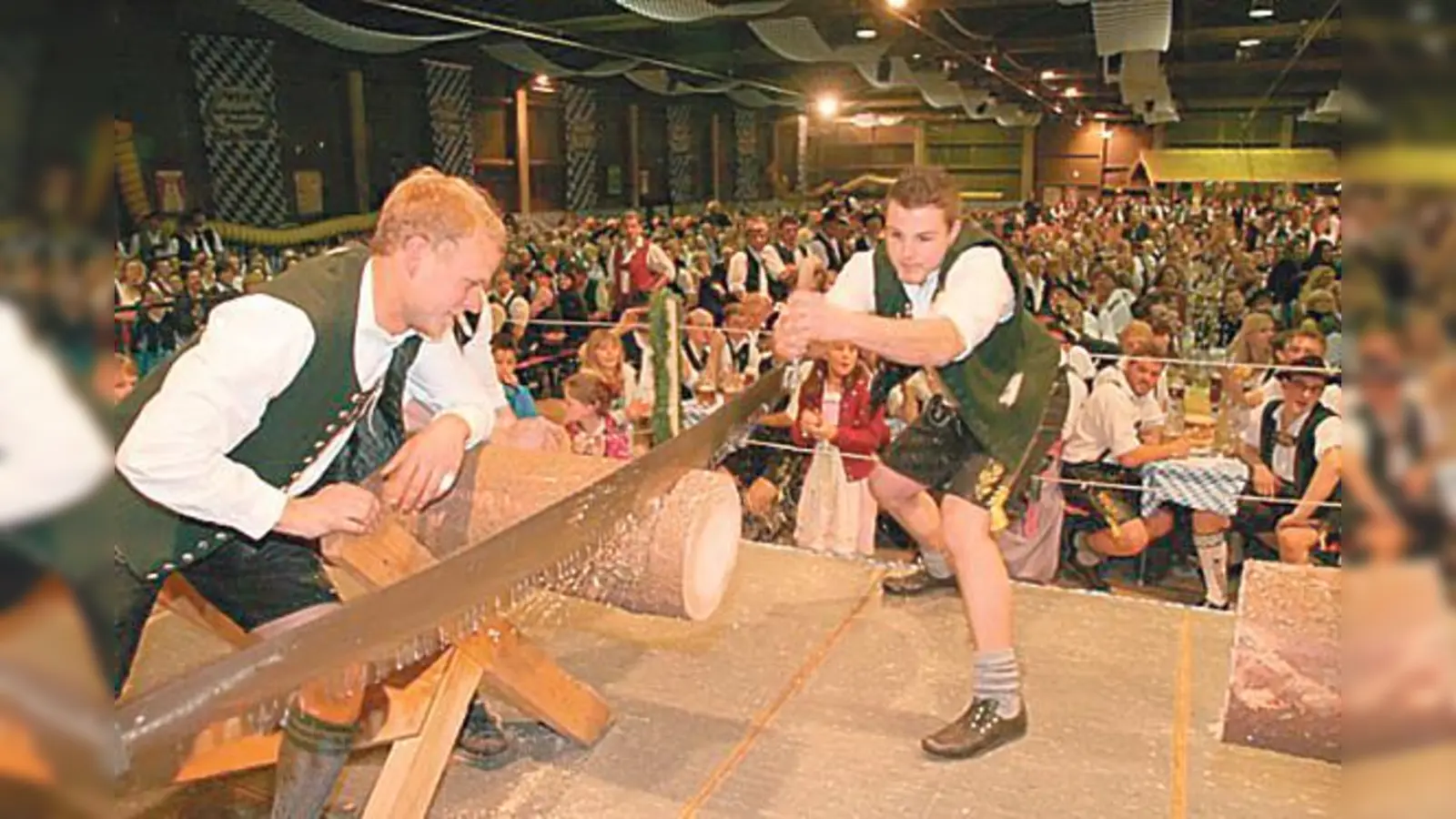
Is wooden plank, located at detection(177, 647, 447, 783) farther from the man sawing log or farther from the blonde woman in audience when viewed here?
the blonde woman in audience

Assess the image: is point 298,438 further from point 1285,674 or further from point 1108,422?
point 1108,422

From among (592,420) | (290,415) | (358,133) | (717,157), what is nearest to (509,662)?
(290,415)

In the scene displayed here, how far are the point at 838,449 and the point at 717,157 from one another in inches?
613

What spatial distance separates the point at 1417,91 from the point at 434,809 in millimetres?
2167

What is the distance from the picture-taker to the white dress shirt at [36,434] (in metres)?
0.32

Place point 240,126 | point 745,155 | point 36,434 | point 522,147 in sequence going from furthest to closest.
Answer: point 745,155, point 522,147, point 240,126, point 36,434

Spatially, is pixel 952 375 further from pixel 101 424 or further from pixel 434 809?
pixel 101 424

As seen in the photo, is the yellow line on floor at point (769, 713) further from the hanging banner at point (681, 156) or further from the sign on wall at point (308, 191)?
the hanging banner at point (681, 156)

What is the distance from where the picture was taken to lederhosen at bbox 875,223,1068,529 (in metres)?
2.31

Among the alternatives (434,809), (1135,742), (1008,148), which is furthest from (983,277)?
(1008,148)

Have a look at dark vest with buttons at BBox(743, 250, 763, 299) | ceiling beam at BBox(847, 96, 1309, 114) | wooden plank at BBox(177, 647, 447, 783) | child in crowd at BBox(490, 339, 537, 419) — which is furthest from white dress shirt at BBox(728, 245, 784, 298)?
ceiling beam at BBox(847, 96, 1309, 114)

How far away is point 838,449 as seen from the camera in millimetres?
4012

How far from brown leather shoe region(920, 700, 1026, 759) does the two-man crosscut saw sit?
0.71 m

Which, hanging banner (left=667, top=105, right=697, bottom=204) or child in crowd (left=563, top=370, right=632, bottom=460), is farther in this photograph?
hanging banner (left=667, top=105, right=697, bottom=204)
